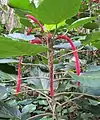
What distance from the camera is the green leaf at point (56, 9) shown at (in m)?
0.76

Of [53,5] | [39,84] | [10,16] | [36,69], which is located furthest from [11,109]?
[10,16]

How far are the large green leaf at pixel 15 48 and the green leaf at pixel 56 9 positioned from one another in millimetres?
90

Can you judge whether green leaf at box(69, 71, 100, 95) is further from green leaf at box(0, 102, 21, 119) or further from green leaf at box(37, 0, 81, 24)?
green leaf at box(0, 102, 21, 119)

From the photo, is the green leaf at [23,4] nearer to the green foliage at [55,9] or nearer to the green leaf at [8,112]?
the green foliage at [55,9]

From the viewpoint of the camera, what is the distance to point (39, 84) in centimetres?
122

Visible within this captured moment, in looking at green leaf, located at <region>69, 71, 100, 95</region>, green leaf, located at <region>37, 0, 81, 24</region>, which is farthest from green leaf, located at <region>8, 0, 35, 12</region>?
green leaf, located at <region>69, 71, 100, 95</region>

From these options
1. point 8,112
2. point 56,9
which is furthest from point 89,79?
point 8,112

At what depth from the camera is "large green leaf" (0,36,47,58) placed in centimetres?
70

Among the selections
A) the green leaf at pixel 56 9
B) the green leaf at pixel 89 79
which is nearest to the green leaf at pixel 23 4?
the green leaf at pixel 56 9

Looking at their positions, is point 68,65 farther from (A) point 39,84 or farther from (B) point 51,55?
(B) point 51,55

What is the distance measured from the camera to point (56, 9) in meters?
0.78

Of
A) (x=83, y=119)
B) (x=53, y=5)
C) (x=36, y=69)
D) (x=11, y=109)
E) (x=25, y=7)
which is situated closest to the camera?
(x=53, y=5)

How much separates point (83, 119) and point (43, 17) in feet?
1.61

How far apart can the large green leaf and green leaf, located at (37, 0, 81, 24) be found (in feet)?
0.30
